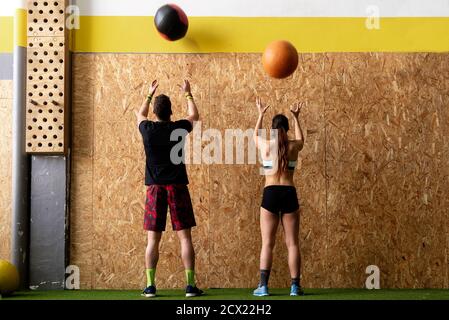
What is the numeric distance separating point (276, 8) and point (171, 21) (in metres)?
1.14

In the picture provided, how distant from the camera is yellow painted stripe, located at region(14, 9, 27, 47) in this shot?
6750 mm

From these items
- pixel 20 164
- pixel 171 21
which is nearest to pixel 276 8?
pixel 171 21

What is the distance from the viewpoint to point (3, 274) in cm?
609

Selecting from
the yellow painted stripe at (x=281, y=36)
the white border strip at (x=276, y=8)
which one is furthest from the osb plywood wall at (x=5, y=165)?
the white border strip at (x=276, y=8)

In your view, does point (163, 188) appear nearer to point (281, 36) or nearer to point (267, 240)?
point (267, 240)

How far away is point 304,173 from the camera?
22.0 feet

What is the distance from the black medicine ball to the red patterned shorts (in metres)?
1.58

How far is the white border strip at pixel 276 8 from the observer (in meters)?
6.83

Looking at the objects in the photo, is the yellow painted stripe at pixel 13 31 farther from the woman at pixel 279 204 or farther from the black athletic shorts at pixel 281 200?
the black athletic shorts at pixel 281 200

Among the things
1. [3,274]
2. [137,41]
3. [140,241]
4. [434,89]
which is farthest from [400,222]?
[3,274]

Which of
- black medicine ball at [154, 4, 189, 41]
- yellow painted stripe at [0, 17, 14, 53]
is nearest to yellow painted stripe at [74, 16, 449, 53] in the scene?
black medicine ball at [154, 4, 189, 41]

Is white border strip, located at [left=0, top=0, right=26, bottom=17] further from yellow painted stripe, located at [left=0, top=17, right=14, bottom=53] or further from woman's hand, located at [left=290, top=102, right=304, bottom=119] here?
woman's hand, located at [left=290, top=102, right=304, bottom=119]

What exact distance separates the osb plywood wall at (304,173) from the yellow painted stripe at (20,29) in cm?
63
